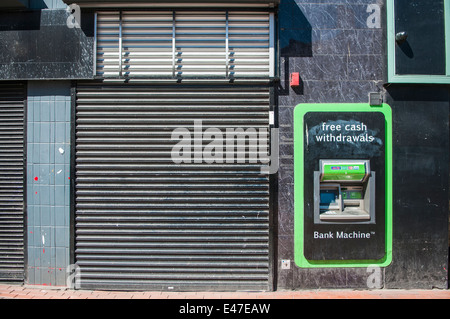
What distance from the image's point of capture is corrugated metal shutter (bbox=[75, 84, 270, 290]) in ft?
15.7

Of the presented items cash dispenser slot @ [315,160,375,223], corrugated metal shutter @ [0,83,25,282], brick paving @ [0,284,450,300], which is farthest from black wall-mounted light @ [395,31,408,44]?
corrugated metal shutter @ [0,83,25,282]

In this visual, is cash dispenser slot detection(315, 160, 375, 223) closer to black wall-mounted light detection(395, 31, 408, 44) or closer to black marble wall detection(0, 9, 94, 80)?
black wall-mounted light detection(395, 31, 408, 44)

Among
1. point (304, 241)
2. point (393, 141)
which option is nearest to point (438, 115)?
point (393, 141)

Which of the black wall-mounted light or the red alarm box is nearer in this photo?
the black wall-mounted light

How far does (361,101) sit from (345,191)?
Result: 1.37 metres

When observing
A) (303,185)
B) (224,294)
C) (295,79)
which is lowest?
(224,294)

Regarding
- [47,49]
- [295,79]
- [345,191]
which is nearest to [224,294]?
[345,191]

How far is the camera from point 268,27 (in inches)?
191

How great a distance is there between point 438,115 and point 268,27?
2853 millimetres

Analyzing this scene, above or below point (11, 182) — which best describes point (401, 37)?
above

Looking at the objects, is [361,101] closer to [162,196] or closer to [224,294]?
[162,196]

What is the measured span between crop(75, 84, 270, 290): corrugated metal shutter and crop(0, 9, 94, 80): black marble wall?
16.0 inches

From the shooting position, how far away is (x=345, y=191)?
15.6 feet

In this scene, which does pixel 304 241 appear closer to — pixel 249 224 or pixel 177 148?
pixel 249 224
